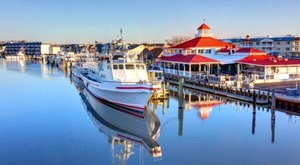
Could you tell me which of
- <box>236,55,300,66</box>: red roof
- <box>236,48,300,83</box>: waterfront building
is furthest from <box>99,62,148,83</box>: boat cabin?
<box>236,55,300,66</box>: red roof

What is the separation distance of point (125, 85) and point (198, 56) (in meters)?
18.3

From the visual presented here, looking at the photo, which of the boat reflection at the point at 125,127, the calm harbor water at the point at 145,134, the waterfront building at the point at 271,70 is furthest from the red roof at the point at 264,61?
the boat reflection at the point at 125,127

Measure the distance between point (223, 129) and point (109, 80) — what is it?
9.84 metres

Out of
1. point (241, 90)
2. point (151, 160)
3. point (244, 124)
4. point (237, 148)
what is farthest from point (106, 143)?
point (241, 90)

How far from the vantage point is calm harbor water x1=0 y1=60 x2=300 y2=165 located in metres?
13.8

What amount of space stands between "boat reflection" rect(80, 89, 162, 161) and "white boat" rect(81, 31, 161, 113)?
70cm

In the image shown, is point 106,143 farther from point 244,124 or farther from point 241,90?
point 241,90

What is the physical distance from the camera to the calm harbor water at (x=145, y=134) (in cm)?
1384

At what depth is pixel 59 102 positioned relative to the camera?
27.7 meters

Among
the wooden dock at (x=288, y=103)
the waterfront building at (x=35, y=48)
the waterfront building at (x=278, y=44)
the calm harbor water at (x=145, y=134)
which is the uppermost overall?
the waterfront building at (x=35, y=48)

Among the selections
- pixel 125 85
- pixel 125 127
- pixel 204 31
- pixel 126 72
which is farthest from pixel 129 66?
pixel 204 31

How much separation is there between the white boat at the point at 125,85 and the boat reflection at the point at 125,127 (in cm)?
70

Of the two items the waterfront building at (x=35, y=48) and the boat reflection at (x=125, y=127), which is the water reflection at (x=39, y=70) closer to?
the boat reflection at (x=125, y=127)

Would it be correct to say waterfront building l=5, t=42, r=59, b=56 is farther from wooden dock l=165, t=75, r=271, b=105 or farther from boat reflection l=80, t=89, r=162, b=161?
boat reflection l=80, t=89, r=162, b=161
